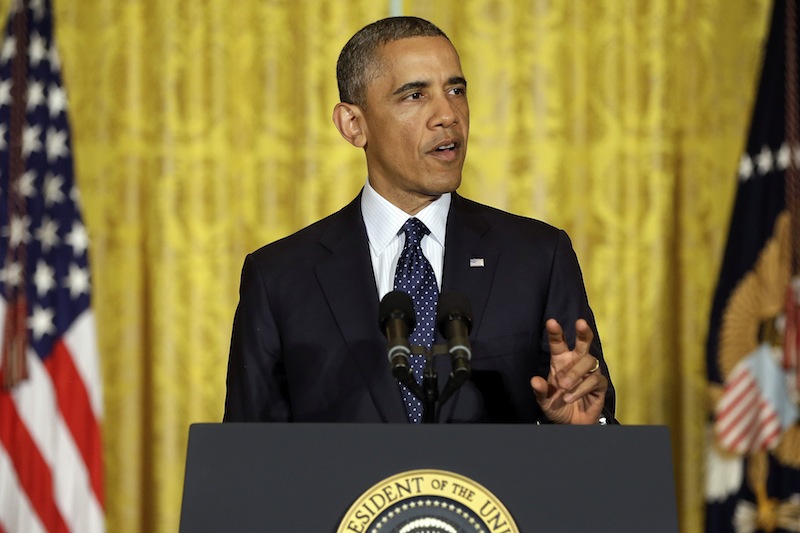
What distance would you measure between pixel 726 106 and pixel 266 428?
323 centimetres

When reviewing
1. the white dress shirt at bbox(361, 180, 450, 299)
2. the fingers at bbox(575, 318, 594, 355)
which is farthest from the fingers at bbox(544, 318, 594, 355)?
the white dress shirt at bbox(361, 180, 450, 299)

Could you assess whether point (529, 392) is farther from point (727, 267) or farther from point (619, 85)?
point (619, 85)

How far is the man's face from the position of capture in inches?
94.3

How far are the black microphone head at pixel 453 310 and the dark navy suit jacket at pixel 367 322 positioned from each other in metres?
0.50

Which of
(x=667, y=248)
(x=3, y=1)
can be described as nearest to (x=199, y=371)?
(x=3, y=1)

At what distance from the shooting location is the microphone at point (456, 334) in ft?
5.17

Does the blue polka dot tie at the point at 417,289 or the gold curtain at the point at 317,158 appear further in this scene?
the gold curtain at the point at 317,158

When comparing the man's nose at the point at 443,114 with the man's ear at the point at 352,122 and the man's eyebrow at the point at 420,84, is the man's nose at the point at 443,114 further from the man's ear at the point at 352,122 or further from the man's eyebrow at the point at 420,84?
the man's ear at the point at 352,122

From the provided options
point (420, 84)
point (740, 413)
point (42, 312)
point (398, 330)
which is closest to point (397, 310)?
point (398, 330)

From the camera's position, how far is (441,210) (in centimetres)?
247

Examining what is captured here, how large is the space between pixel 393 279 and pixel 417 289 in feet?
0.26

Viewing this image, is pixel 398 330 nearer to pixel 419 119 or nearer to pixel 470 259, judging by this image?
pixel 470 259

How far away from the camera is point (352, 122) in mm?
2623

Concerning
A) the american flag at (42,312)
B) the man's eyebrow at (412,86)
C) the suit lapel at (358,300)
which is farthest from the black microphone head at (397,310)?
the american flag at (42,312)
